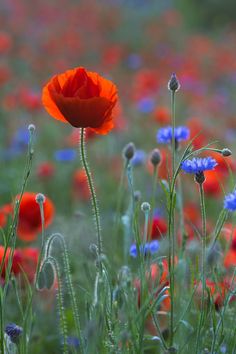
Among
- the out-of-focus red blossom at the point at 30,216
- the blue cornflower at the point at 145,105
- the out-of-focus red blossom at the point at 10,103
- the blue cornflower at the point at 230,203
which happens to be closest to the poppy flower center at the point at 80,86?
the blue cornflower at the point at 230,203

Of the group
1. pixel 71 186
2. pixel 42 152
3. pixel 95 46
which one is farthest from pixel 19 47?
pixel 71 186

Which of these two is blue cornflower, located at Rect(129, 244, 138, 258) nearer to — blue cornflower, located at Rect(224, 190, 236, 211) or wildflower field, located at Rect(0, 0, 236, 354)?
wildflower field, located at Rect(0, 0, 236, 354)

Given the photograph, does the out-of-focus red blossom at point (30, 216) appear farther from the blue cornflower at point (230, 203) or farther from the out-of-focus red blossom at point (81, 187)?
the out-of-focus red blossom at point (81, 187)

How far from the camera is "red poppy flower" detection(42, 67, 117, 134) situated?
1.28 m

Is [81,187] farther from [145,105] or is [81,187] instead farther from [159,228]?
[145,105]

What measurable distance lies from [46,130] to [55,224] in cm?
181

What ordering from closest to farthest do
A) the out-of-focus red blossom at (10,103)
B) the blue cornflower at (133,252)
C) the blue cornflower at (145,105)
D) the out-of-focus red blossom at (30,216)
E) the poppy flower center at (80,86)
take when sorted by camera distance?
the poppy flower center at (80,86), the blue cornflower at (133,252), the out-of-focus red blossom at (30,216), the out-of-focus red blossom at (10,103), the blue cornflower at (145,105)

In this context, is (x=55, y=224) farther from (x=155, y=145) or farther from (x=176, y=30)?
(x=176, y=30)

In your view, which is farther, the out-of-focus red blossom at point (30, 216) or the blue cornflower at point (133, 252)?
the out-of-focus red blossom at point (30, 216)

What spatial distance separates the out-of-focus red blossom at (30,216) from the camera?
1938 millimetres

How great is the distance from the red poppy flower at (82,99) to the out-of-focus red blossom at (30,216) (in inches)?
24.6

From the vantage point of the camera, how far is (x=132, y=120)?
16.4 feet

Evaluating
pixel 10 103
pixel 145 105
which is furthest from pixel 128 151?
pixel 145 105

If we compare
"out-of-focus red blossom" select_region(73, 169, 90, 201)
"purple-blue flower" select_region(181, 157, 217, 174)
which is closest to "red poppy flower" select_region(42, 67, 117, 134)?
"purple-blue flower" select_region(181, 157, 217, 174)
